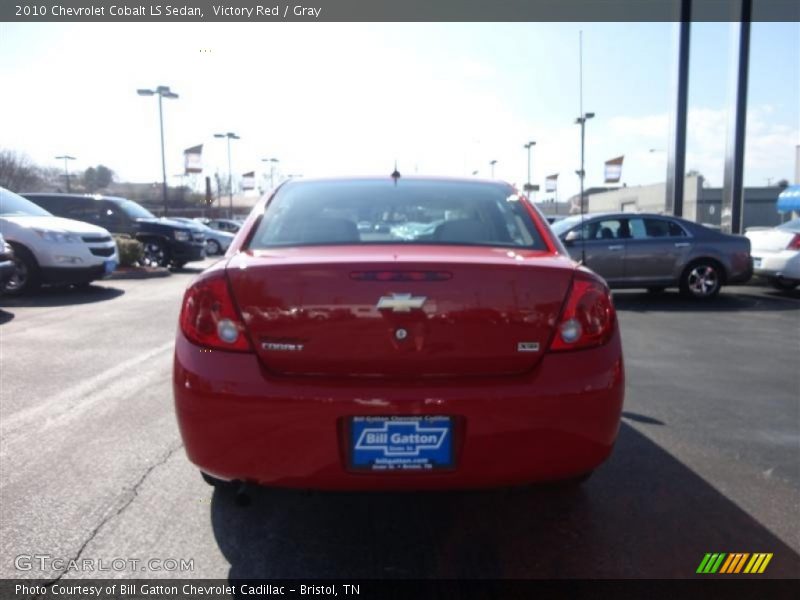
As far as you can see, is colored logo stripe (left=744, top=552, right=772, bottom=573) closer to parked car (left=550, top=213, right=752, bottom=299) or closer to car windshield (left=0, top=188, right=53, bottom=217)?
parked car (left=550, top=213, right=752, bottom=299)

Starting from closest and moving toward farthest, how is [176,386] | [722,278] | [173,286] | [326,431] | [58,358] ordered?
[326,431] → [176,386] → [58,358] → [722,278] → [173,286]

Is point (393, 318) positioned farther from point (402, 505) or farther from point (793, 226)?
point (793, 226)

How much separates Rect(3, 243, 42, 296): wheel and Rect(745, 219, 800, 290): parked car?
11172 millimetres

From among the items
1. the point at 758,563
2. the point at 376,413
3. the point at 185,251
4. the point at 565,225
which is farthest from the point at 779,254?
the point at 185,251

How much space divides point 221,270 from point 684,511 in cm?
230

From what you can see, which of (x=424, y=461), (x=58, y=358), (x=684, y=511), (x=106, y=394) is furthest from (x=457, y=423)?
(x=58, y=358)

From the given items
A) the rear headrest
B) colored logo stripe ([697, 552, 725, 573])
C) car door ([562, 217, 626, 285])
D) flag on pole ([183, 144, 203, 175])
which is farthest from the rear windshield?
flag on pole ([183, 144, 203, 175])

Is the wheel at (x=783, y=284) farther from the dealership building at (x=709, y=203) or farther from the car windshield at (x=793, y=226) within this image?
the dealership building at (x=709, y=203)

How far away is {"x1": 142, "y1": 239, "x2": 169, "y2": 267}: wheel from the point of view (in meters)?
15.5

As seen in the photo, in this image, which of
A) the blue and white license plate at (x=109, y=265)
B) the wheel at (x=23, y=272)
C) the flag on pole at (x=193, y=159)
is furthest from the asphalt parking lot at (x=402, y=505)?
the flag on pole at (x=193, y=159)

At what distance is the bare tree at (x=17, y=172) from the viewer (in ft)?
72.5

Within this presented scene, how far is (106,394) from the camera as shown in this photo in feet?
16.0

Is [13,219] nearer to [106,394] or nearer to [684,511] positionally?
[106,394]

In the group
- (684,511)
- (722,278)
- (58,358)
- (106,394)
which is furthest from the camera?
(722,278)
